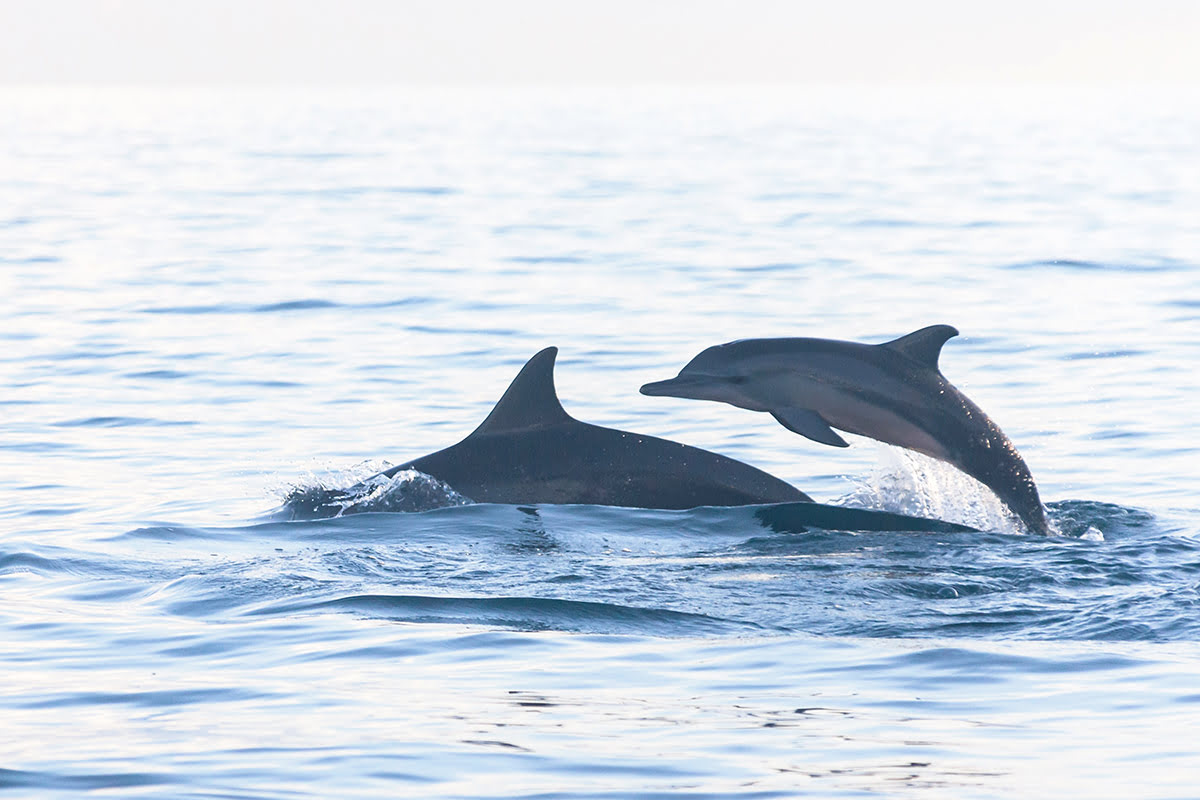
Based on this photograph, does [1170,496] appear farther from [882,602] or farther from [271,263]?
[271,263]

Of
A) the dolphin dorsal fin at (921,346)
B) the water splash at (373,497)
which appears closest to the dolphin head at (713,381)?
the dolphin dorsal fin at (921,346)

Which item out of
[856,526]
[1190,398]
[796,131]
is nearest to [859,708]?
[856,526]

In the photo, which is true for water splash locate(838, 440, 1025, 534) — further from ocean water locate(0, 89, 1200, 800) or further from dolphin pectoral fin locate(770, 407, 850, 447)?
dolphin pectoral fin locate(770, 407, 850, 447)

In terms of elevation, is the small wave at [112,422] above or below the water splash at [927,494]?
above

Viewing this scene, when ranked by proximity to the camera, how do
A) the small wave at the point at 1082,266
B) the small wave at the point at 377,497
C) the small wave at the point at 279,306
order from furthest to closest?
the small wave at the point at 1082,266 → the small wave at the point at 279,306 → the small wave at the point at 377,497

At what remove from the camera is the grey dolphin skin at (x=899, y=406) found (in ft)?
38.7

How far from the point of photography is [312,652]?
943cm

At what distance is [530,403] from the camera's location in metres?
12.4

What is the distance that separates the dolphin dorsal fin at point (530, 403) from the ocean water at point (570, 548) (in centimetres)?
64

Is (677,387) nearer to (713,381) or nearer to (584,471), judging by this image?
(713,381)

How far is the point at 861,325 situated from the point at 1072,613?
13.4 metres

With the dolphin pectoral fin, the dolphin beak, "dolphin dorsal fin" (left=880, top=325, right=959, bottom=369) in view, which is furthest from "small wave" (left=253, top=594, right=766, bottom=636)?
"dolphin dorsal fin" (left=880, top=325, right=959, bottom=369)

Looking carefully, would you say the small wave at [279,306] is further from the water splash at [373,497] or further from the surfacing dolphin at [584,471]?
the surfacing dolphin at [584,471]

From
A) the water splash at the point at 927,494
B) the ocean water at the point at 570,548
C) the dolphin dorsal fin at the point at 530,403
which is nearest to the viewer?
the ocean water at the point at 570,548
